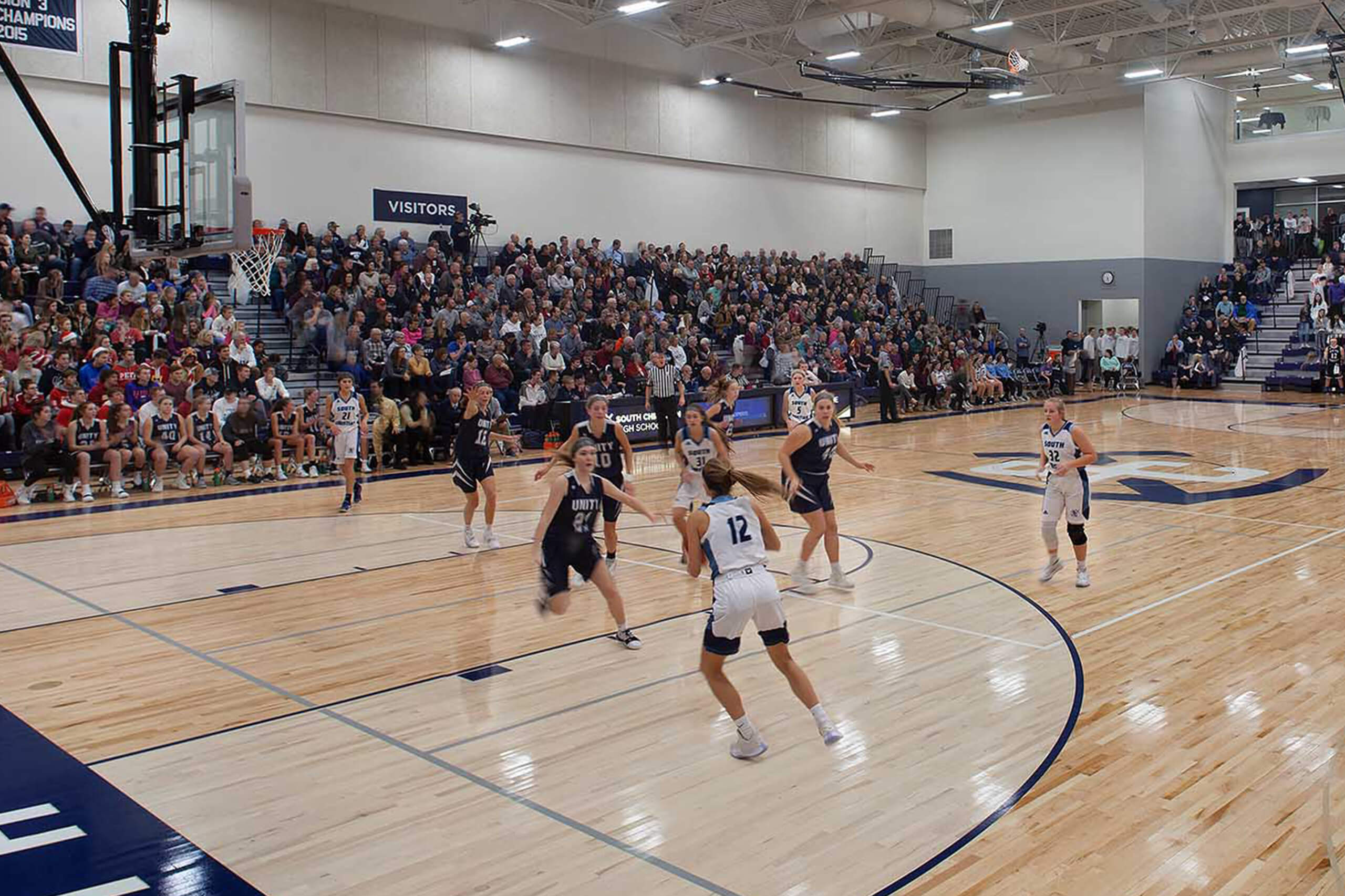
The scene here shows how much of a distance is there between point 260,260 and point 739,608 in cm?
1630

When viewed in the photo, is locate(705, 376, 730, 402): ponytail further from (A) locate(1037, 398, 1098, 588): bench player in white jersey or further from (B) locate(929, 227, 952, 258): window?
(B) locate(929, 227, 952, 258): window

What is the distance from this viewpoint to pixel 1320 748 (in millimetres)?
6199

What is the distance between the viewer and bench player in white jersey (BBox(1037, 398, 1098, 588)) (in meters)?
9.89

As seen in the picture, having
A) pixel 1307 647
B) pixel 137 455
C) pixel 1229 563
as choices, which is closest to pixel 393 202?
pixel 137 455

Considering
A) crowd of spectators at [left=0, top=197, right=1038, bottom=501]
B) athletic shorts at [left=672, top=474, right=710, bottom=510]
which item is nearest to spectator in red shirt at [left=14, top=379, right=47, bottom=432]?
crowd of spectators at [left=0, top=197, right=1038, bottom=501]

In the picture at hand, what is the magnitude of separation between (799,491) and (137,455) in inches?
403

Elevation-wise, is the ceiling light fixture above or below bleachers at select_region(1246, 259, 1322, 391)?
above

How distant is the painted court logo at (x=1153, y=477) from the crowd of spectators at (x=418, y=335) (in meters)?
5.05

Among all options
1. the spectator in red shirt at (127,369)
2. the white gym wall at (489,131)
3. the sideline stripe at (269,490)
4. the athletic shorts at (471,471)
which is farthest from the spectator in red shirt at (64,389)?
the athletic shorts at (471,471)

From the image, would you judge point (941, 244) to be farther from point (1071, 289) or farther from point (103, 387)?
point (103, 387)

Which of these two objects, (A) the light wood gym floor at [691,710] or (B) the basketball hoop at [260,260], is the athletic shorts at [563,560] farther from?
(B) the basketball hoop at [260,260]

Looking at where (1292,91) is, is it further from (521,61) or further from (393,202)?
(393,202)

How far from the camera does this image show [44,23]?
13.0 metres

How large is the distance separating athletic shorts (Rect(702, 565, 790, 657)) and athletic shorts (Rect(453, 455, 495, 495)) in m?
6.04
